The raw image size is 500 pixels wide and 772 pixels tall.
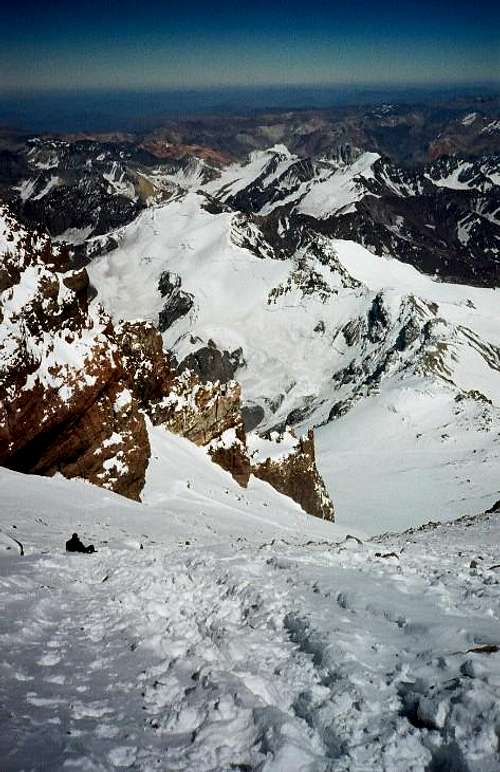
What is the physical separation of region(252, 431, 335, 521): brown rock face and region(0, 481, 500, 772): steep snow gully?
2996cm

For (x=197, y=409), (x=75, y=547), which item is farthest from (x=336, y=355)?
(x=75, y=547)

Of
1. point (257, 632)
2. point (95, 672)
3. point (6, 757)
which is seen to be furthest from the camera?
point (257, 632)

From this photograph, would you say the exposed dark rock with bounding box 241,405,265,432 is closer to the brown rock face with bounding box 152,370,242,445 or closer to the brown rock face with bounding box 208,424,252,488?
the brown rock face with bounding box 152,370,242,445

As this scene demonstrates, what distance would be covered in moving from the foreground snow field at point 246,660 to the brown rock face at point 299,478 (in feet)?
90.9

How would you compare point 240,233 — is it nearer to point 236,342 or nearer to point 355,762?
point 236,342

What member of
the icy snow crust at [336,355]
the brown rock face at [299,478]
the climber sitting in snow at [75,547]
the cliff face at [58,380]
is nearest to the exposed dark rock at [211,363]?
the icy snow crust at [336,355]

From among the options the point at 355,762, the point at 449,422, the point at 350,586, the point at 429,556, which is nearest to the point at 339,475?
the point at 449,422

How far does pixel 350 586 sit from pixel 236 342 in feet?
467

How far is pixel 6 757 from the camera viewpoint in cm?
539

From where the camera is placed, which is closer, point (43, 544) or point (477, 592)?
point (477, 592)

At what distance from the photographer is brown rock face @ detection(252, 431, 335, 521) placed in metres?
42.4

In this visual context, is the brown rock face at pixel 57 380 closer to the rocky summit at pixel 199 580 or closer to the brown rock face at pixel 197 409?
the rocky summit at pixel 199 580

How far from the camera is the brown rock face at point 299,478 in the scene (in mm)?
42406

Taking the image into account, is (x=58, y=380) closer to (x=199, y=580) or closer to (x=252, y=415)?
(x=199, y=580)
